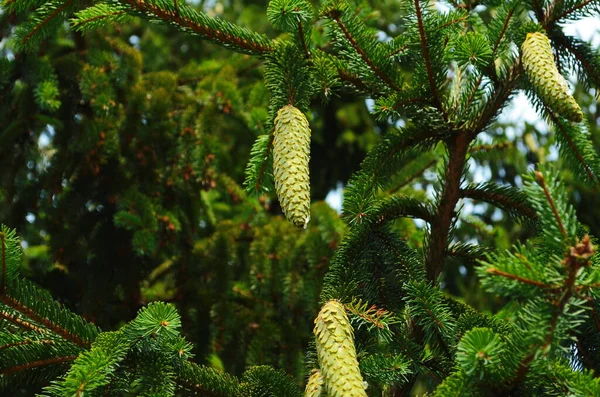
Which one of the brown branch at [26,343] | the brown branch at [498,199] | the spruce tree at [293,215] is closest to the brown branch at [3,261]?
the spruce tree at [293,215]

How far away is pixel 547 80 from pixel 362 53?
0.47m

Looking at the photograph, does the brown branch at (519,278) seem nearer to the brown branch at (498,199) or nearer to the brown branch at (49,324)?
the brown branch at (498,199)

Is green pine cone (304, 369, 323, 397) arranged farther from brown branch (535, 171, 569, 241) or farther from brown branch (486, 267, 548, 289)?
brown branch (535, 171, 569, 241)

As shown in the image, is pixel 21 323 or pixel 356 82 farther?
pixel 356 82

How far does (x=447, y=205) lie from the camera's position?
6.11 ft

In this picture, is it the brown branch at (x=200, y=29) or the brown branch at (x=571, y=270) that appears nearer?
the brown branch at (x=571, y=270)

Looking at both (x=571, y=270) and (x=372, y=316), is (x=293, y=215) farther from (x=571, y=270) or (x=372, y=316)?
(x=571, y=270)

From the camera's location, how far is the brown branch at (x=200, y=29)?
67.4 inches

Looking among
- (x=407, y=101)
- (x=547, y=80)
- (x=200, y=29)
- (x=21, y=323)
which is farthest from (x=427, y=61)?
(x=21, y=323)

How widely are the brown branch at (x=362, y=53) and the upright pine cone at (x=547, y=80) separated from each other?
1.11 feet

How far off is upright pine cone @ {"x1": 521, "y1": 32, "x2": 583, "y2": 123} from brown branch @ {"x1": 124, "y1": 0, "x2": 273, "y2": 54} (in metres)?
0.62

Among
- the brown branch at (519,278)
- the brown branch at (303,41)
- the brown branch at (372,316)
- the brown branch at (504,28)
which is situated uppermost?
the brown branch at (504,28)

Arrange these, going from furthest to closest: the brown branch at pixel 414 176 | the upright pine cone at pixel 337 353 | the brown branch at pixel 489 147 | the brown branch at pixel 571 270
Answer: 1. the brown branch at pixel 414 176
2. the brown branch at pixel 489 147
3. the upright pine cone at pixel 337 353
4. the brown branch at pixel 571 270

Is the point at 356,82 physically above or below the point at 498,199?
above
